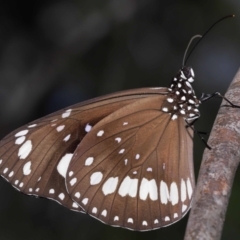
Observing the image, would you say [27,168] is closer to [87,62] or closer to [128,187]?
[128,187]

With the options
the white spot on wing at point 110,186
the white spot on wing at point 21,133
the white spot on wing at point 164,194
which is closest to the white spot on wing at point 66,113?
the white spot on wing at point 21,133

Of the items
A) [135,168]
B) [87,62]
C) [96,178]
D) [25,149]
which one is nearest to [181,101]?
[135,168]

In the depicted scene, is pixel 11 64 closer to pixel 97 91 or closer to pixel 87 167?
pixel 97 91

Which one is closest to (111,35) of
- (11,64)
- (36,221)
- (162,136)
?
(11,64)

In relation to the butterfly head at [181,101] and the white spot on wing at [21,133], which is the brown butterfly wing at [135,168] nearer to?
the butterfly head at [181,101]

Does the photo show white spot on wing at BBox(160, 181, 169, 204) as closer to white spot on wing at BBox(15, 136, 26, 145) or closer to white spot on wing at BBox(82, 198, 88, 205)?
white spot on wing at BBox(82, 198, 88, 205)

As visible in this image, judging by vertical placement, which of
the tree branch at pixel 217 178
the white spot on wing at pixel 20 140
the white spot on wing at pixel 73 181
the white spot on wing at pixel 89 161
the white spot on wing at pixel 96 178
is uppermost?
the white spot on wing at pixel 20 140

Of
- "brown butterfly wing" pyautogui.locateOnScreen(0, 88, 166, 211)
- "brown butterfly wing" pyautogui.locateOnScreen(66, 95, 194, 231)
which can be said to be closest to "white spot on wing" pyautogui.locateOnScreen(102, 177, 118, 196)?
"brown butterfly wing" pyautogui.locateOnScreen(66, 95, 194, 231)

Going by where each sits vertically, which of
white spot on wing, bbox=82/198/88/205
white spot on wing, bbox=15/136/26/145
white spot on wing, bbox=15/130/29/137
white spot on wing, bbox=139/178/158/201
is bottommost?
white spot on wing, bbox=139/178/158/201
